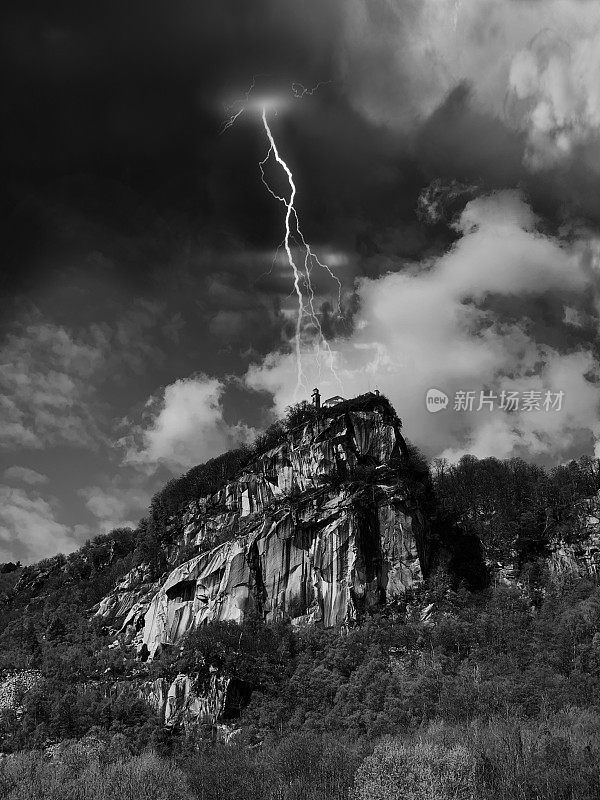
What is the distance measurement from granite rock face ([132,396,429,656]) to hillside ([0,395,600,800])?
30cm

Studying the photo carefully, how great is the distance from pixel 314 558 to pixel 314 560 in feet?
0.94

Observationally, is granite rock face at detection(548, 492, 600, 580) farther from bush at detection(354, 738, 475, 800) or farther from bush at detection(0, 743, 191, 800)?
bush at detection(0, 743, 191, 800)

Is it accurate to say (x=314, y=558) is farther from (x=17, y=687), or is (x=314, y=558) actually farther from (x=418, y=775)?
(x=418, y=775)

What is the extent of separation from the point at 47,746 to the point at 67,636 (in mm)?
45776

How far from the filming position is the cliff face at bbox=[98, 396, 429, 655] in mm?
87188

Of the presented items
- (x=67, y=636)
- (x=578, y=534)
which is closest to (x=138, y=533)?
(x=67, y=636)

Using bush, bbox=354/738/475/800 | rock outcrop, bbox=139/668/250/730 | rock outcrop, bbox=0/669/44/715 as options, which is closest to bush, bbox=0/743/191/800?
bush, bbox=354/738/475/800

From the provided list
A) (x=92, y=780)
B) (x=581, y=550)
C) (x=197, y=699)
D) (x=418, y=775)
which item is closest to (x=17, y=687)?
(x=197, y=699)

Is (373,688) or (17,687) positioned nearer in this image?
(373,688)

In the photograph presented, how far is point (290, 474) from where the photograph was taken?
111m

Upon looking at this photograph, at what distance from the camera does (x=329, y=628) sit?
8325 centimetres

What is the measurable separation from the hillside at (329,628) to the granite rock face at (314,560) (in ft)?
0.99

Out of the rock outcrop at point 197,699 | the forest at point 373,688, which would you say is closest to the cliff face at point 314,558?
the forest at point 373,688

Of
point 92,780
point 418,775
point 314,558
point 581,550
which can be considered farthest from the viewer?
point 581,550
